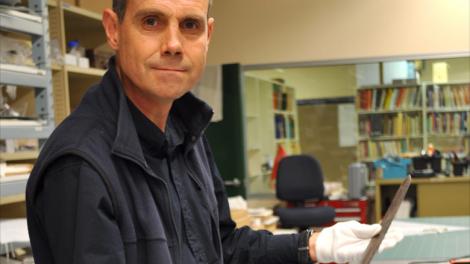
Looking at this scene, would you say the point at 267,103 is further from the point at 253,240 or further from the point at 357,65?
the point at 253,240

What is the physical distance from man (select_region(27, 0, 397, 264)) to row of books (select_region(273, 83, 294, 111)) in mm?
4432

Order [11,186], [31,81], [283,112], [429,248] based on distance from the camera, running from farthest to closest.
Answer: [283,112] → [429,248] → [31,81] → [11,186]

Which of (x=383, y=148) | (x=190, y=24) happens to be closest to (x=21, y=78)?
(x=190, y=24)

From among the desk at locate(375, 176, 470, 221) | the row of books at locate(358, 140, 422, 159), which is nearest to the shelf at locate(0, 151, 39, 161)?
the desk at locate(375, 176, 470, 221)

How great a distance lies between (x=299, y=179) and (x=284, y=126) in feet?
3.19

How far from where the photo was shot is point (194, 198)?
1166 millimetres

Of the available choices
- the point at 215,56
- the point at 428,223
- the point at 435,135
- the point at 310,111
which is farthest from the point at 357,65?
the point at 428,223

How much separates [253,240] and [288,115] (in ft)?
14.6

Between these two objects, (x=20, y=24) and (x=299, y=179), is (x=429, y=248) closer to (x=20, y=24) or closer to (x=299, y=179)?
(x=20, y=24)

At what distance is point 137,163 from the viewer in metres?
0.94

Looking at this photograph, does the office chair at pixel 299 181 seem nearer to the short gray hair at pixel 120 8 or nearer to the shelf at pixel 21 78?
the shelf at pixel 21 78

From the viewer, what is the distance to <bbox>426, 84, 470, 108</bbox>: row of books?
5.21 m

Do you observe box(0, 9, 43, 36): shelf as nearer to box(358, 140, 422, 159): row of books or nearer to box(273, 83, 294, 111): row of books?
box(273, 83, 294, 111): row of books

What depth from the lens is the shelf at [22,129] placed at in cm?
173
